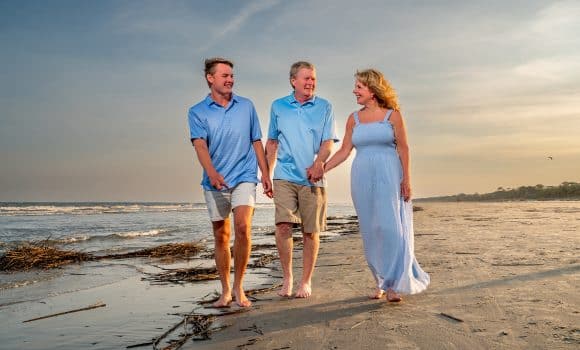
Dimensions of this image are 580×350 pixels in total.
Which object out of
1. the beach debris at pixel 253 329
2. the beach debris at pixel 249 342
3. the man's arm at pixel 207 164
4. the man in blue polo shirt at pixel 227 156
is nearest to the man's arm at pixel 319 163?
the man in blue polo shirt at pixel 227 156

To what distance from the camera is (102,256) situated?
30.5 ft

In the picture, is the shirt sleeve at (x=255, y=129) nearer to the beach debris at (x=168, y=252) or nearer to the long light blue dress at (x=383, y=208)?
the long light blue dress at (x=383, y=208)

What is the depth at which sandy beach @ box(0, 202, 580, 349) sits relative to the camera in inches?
123

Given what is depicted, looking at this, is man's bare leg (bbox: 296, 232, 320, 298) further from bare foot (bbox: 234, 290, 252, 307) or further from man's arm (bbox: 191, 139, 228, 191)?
man's arm (bbox: 191, 139, 228, 191)

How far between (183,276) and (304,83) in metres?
2.94

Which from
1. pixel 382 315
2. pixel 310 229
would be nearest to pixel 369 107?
pixel 310 229

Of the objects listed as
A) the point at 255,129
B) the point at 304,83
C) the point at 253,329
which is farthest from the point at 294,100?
the point at 253,329

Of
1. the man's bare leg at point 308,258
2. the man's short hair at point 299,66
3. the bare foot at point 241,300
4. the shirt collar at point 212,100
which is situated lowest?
the bare foot at point 241,300

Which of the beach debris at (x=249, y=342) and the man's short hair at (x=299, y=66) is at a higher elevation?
the man's short hair at (x=299, y=66)

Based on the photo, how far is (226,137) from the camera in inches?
174

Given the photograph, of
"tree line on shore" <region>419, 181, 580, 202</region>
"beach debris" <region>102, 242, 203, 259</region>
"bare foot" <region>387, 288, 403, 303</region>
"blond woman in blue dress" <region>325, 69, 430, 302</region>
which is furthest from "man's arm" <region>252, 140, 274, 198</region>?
"tree line on shore" <region>419, 181, 580, 202</region>

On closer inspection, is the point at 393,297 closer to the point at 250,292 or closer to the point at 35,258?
the point at 250,292

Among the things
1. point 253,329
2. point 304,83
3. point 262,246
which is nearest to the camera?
point 253,329

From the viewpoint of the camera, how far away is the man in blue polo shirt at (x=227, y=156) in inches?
172
